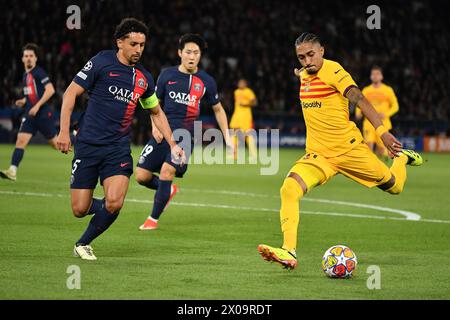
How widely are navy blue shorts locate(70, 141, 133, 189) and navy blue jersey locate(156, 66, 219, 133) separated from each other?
3310 millimetres

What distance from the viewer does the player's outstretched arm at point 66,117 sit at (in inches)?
336

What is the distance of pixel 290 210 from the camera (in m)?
8.63

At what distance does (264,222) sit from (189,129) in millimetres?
1637

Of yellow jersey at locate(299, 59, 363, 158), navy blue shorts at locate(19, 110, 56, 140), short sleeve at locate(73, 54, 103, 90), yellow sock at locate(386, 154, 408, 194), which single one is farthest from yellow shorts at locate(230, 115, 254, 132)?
short sleeve at locate(73, 54, 103, 90)

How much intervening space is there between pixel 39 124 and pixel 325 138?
10192mm

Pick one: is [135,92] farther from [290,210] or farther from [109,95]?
[290,210]

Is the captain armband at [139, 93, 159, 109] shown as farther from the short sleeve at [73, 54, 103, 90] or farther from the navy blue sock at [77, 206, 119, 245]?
the navy blue sock at [77, 206, 119, 245]

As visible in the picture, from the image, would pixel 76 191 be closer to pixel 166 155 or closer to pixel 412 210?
pixel 166 155

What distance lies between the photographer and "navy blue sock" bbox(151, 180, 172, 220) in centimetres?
1186

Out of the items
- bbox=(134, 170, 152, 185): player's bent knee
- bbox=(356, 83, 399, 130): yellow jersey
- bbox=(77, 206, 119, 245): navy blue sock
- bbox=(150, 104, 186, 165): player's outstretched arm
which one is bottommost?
bbox=(77, 206, 119, 245): navy blue sock

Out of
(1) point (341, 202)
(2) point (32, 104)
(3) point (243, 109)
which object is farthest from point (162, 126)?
(3) point (243, 109)

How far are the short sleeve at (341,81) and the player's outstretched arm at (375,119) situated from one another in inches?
2.1
